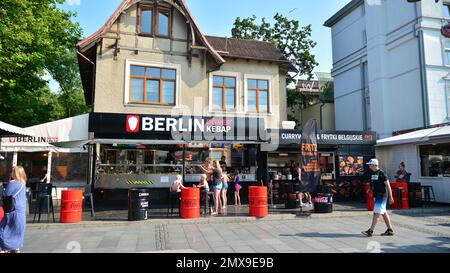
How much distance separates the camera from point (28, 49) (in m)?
17.6

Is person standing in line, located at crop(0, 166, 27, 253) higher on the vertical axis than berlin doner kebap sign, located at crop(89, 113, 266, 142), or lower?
lower

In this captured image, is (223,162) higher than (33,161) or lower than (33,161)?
lower

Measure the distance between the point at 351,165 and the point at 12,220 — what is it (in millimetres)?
14357

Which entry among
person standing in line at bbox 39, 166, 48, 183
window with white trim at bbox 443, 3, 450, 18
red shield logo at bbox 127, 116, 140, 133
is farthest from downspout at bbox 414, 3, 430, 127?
person standing in line at bbox 39, 166, 48, 183

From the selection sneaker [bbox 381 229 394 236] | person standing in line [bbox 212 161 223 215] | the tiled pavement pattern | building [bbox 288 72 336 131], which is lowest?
the tiled pavement pattern

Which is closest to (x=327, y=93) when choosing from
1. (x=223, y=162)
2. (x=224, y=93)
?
(x=224, y=93)

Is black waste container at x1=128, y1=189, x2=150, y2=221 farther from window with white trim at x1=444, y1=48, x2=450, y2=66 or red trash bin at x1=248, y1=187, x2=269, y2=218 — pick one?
window with white trim at x1=444, y1=48, x2=450, y2=66

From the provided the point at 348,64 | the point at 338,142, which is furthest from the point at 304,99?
the point at 338,142

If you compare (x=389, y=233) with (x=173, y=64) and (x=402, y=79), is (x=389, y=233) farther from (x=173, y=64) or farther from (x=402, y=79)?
(x=402, y=79)

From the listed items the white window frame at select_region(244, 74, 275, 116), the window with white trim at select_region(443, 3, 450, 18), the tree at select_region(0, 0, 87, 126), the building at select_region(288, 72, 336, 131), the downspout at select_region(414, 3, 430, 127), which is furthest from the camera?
the building at select_region(288, 72, 336, 131)

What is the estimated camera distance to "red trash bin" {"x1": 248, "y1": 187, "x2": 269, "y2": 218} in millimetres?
10336

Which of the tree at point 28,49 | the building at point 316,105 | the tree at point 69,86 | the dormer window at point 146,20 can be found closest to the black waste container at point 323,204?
the dormer window at point 146,20

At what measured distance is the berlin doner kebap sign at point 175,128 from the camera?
1216 cm

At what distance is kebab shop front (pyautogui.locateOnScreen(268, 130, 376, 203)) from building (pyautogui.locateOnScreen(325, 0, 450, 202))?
1416 millimetres
